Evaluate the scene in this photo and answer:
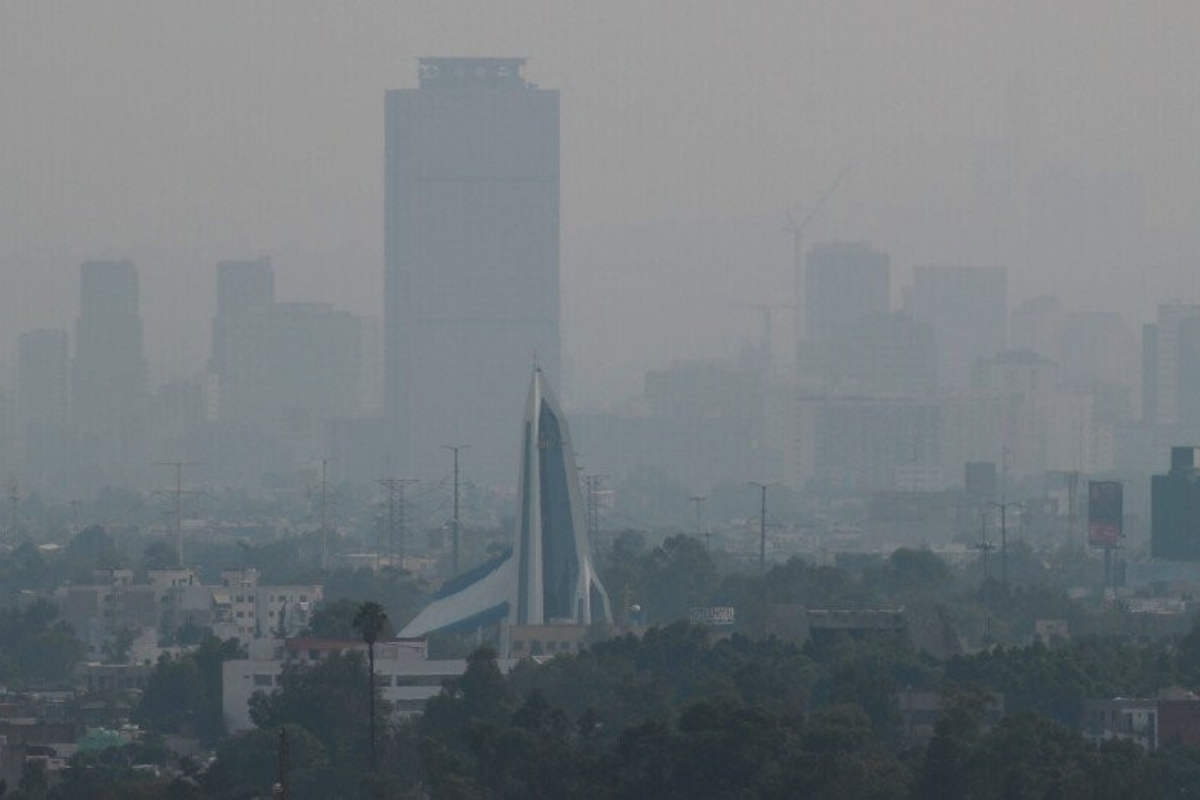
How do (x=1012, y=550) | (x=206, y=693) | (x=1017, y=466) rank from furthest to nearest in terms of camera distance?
1. (x=1017, y=466)
2. (x=1012, y=550)
3. (x=206, y=693)

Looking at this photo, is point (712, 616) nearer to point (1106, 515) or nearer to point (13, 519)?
point (1106, 515)

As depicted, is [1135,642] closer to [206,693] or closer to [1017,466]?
[206,693]

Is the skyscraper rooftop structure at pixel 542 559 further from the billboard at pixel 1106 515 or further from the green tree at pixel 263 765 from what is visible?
the billboard at pixel 1106 515

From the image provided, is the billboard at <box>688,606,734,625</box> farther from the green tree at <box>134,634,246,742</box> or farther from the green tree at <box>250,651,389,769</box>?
the green tree at <box>250,651,389,769</box>

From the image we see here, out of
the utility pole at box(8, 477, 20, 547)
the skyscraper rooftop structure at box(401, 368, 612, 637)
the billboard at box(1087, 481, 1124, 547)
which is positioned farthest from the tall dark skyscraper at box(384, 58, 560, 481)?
the skyscraper rooftop structure at box(401, 368, 612, 637)

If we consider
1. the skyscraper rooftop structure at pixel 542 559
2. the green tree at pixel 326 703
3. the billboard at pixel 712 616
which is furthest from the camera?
the skyscraper rooftop structure at pixel 542 559

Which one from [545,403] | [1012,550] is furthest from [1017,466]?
[545,403]

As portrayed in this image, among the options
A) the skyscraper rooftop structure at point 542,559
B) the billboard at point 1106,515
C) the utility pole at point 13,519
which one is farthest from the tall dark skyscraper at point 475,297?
the skyscraper rooftop structure at point 542,559
